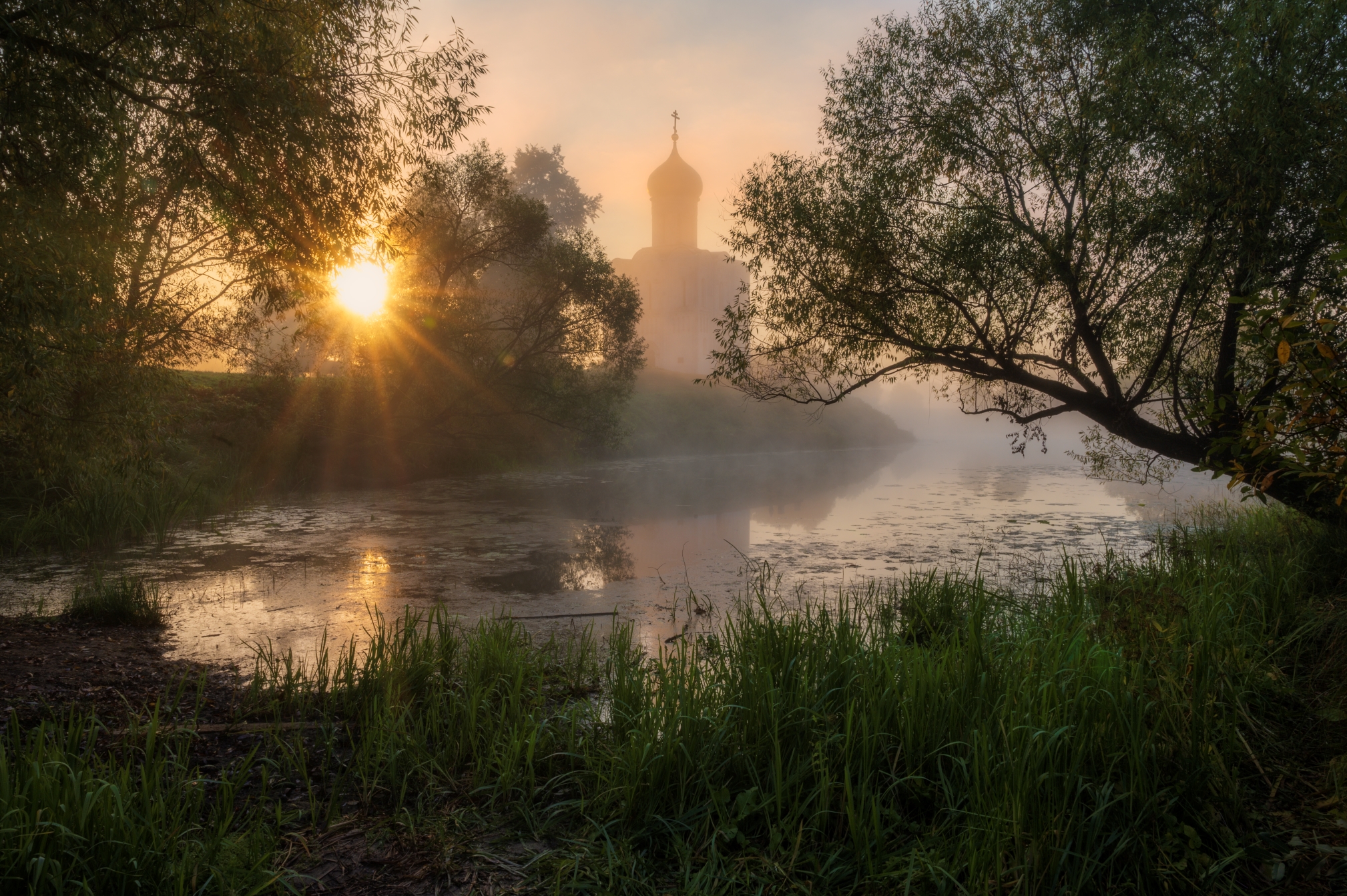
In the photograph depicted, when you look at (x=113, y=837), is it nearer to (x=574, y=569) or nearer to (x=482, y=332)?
(x=574, y=569)

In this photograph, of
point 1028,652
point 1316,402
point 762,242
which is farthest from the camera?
point 762,242

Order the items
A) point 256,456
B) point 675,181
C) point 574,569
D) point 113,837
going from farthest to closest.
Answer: point 675,181 < point 256,456 < point 574,569 < point 113,837

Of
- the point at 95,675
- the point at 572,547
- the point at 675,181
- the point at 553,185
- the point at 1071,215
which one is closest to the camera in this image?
the point at 95,675

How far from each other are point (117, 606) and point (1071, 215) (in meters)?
9.54

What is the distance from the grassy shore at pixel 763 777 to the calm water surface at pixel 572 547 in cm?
208

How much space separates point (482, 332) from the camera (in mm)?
19266

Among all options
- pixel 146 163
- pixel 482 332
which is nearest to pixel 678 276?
pixel 482 332

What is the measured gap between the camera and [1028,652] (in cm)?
370

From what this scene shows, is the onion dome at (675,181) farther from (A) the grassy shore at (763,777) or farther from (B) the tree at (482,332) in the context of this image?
(A) the grassy shore at (763,777)

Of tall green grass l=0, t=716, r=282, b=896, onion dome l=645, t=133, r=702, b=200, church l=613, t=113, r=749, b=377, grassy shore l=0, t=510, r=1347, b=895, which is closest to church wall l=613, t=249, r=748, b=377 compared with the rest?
church l=613, t=113, r=749, b=377

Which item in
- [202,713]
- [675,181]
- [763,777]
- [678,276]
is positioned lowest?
[202,713]

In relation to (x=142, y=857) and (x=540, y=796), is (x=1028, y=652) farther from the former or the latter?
(x=142, y=857)

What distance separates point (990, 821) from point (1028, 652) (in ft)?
4.09

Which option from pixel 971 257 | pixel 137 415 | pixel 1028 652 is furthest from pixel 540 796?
pixel 971 257
